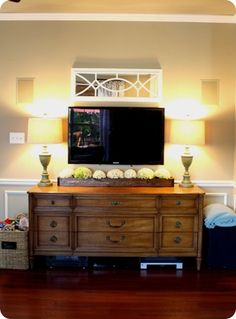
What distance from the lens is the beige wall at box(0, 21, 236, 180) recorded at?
3.87 meters

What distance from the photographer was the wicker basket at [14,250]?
3484 millimetres

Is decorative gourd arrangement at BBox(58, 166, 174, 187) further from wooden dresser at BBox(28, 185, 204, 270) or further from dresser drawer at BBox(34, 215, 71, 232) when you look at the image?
dresser drawer at BBox(34, 215, 71, 232)

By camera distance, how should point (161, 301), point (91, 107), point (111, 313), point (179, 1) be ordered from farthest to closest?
point (91, 107)
point (179, 1)
point (161, 301)
point (111, 313)

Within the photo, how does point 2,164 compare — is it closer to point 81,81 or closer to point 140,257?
point 81,81

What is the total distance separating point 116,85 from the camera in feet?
12.7

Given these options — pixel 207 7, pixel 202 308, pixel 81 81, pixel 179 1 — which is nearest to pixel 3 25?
pixel 81 81

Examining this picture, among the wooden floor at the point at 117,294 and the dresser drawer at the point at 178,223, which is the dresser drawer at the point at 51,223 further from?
the dresser drawer at the point at 178,223

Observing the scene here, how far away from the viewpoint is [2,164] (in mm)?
3994

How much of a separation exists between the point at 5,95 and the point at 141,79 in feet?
4.84

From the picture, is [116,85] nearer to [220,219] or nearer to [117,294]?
[220,219]

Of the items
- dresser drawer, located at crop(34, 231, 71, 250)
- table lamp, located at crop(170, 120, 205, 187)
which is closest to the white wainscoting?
table lamp, located at crop(170, 120, 205, 187)

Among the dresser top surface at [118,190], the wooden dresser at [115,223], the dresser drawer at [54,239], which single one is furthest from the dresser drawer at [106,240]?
the dresser top surface at [118,190]

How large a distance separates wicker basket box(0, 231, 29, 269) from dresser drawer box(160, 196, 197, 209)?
1.35 m

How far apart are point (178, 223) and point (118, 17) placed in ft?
7.26
